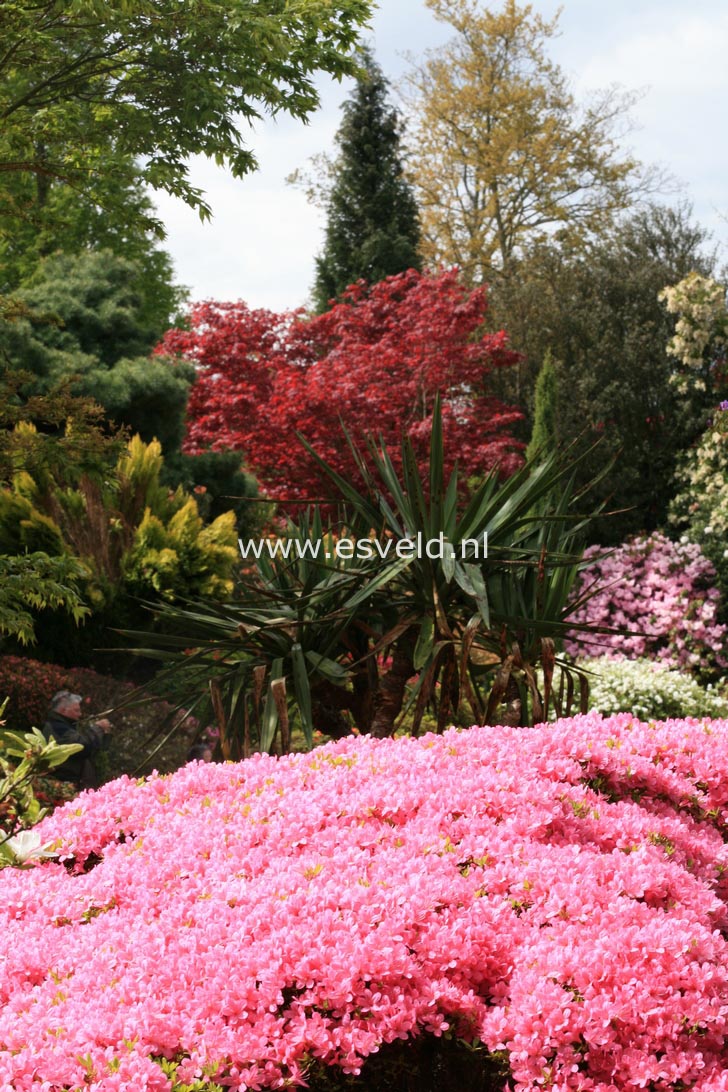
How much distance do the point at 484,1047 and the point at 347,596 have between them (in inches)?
105

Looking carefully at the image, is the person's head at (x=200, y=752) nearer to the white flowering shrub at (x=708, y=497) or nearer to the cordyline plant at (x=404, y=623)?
the cordyline plant at (x=404, y=623)

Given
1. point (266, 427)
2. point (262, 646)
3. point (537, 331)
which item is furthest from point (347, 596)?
point (537, 331)

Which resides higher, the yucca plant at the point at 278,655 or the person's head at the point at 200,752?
the yucca plant at the point at 278,655

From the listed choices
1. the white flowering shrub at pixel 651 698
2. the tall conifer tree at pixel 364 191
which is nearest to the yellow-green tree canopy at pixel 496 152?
the tall conifer tree at pixel 364 191

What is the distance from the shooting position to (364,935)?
6.55 feet

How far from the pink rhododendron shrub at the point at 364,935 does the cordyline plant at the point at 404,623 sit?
4.55ft

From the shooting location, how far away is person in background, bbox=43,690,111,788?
740cm

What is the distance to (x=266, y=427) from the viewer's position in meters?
12.6

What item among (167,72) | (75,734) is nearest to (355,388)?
(167,72)

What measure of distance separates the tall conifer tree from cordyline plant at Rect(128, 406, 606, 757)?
17236 mm

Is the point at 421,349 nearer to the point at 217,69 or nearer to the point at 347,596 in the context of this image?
the point at 217,69

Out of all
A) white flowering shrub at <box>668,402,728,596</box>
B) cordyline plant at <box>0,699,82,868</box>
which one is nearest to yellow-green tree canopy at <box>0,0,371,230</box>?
white flowering shrub at <box>668,402,728,596</box>

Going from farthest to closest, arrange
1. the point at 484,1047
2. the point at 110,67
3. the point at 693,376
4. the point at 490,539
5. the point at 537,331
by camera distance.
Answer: the point at 537,331 < the point at 693,376 < the point at 110,67 < the point at 490,539 < the point at 484,1047

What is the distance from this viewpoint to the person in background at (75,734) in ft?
24.3
